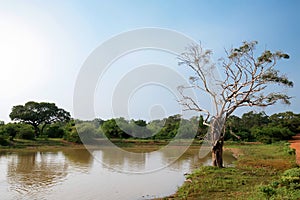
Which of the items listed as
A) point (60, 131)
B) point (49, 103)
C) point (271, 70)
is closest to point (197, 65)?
point (271, 70)

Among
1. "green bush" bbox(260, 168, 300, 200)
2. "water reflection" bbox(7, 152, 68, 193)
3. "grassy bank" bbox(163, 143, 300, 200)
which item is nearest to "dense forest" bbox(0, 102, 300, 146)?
"water reflection" bbox(7, 152, 68, 193)

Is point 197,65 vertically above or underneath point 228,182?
above

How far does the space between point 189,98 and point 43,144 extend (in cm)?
2984

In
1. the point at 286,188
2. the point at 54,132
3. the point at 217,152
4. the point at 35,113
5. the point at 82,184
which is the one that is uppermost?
the point at 35,113

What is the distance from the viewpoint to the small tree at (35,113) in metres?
55.3

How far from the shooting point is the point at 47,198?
39.4 ft

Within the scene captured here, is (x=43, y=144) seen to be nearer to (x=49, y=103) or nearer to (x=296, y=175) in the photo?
(x=49, y=103)

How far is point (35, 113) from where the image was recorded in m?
56.2

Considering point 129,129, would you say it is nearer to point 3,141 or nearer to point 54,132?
point 54,132

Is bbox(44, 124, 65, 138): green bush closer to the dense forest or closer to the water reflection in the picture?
the dense forest

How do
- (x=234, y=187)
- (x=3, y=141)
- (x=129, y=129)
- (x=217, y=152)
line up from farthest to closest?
(x=129, y=129) < (x=3, y=141) < (x=217, y=152) < (x=234, y=187)

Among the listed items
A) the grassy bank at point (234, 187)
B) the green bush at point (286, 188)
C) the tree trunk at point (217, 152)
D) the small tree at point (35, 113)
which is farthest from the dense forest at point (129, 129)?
the green bush at point (286, 188)

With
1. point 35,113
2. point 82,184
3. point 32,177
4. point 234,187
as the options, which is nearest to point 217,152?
point 234,187

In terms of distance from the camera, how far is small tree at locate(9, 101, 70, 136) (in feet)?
182
